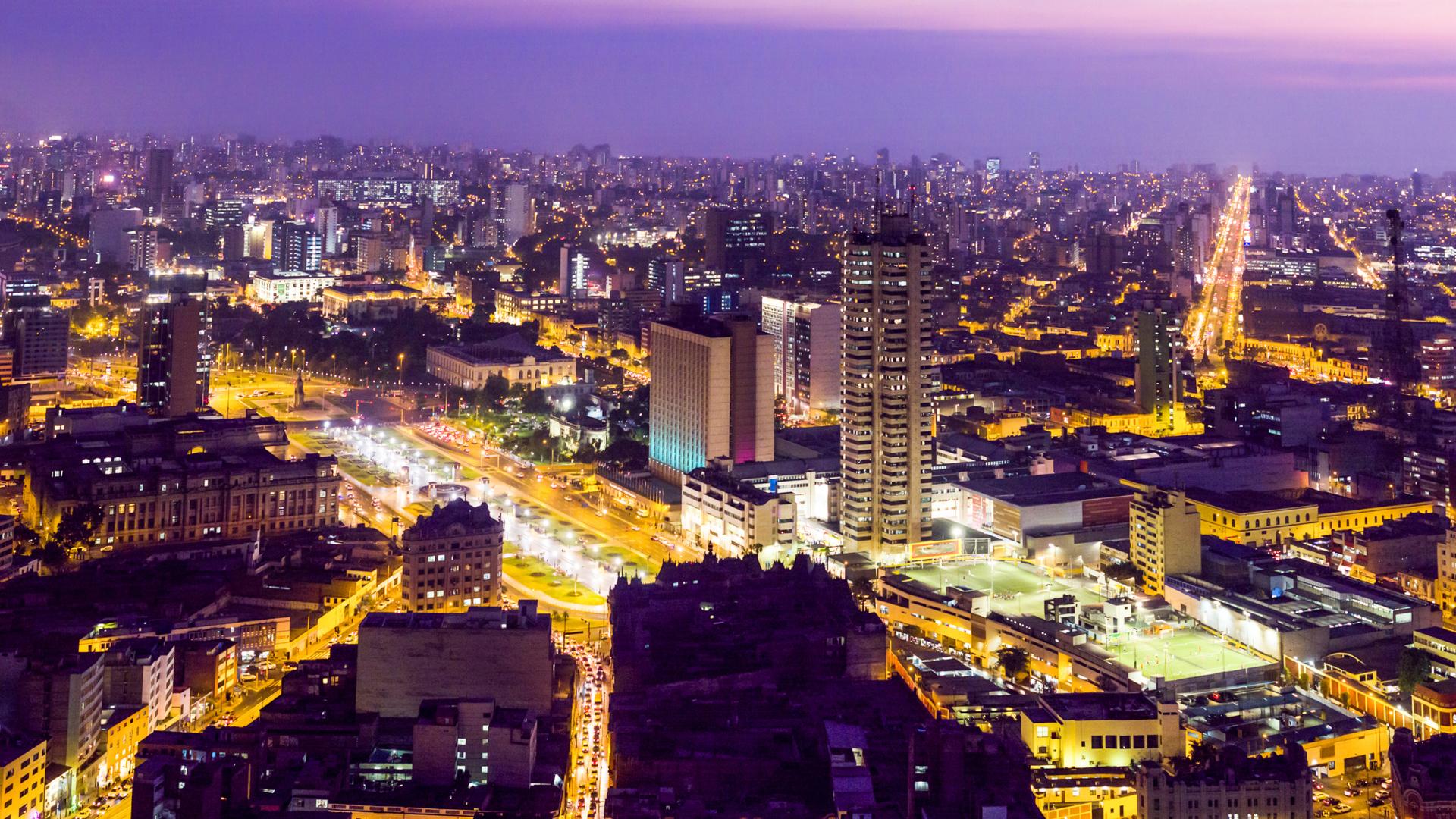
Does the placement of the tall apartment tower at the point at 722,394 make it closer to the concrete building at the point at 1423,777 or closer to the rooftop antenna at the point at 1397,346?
the concrete building at the point at 1423,777

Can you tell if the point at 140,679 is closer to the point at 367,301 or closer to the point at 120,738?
the point at 120,738

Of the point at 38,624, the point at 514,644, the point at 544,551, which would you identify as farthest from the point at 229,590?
the point at 514,644

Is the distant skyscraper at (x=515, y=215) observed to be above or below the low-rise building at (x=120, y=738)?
above

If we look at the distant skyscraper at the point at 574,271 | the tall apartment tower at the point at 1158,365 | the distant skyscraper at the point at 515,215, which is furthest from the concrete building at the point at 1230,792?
the distant skyscraper at the point at 515,215

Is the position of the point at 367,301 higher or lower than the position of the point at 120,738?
higher

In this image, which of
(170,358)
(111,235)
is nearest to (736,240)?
(111,235)

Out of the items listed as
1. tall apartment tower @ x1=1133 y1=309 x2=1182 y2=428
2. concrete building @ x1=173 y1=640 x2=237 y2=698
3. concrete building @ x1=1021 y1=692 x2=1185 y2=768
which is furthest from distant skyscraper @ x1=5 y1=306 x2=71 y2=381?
concrete building @ x1=1021 y1=692 x2=1185 y2=768
